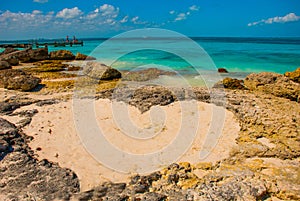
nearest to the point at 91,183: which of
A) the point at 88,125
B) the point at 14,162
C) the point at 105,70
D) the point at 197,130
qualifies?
the point at 14,162

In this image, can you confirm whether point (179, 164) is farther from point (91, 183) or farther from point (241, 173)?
point (91, 183)

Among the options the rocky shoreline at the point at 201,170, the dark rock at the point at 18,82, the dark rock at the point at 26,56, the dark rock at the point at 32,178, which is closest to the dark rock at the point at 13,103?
the rocky shoreline at the point at 201,170

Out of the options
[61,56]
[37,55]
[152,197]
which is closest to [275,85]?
[152,197]

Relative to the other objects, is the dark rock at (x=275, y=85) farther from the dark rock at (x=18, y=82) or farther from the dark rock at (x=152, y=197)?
the dark rock at (x=18, y=82)

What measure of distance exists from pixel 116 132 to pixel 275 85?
762 cm

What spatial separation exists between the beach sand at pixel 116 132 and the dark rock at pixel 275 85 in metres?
3.74

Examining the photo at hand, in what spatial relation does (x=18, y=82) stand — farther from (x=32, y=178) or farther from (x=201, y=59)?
(x=201, y=59)

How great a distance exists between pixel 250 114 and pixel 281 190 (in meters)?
3.44

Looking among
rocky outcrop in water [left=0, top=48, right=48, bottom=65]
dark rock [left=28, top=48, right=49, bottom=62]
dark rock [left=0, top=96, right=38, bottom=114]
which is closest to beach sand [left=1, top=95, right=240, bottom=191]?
dark rock [left=0, top=96, right=38, bottom=114]

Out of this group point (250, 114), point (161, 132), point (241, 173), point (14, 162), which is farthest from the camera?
point (250, 114)

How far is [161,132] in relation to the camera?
652cm

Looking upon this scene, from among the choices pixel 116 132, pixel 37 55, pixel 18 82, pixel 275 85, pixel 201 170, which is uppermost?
pixel 37 55

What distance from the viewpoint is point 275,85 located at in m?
9.96

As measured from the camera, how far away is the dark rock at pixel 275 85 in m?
9.30
